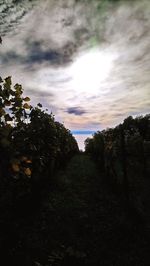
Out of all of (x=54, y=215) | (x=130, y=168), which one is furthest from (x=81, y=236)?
(x=130, y=168)

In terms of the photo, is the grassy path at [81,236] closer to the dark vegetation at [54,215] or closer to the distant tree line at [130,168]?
the dark vegetation at [54,215]

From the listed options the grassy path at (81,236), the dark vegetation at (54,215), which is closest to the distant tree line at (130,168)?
the dark vegetation at (54,215)

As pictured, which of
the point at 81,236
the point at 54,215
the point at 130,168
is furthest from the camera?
the point at 130,168

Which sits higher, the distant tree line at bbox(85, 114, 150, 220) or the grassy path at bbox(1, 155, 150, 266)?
the distant tree line at bbox(85, 114, 150, 220)

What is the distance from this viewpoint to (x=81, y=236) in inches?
274

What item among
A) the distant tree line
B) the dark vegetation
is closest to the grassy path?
the dark vegetation

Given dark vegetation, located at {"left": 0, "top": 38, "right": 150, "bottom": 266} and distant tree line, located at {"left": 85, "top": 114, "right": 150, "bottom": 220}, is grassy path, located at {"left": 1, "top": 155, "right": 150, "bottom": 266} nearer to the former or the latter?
dark vegetation, located at {"left": 0, "top": 38, "right": 150, "bottom": 266}

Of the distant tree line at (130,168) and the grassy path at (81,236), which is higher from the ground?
the distant tree line at (130,168)

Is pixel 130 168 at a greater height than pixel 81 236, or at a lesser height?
greater

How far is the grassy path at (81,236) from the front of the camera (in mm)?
5680

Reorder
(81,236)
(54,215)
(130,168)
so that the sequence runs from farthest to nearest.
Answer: (130,168), (54,215), (81,236)

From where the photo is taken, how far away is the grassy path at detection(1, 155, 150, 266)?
5.68 metres

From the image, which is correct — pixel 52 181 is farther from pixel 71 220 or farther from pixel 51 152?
pixel 71 220

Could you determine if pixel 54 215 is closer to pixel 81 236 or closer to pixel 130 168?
pixel 81 236
